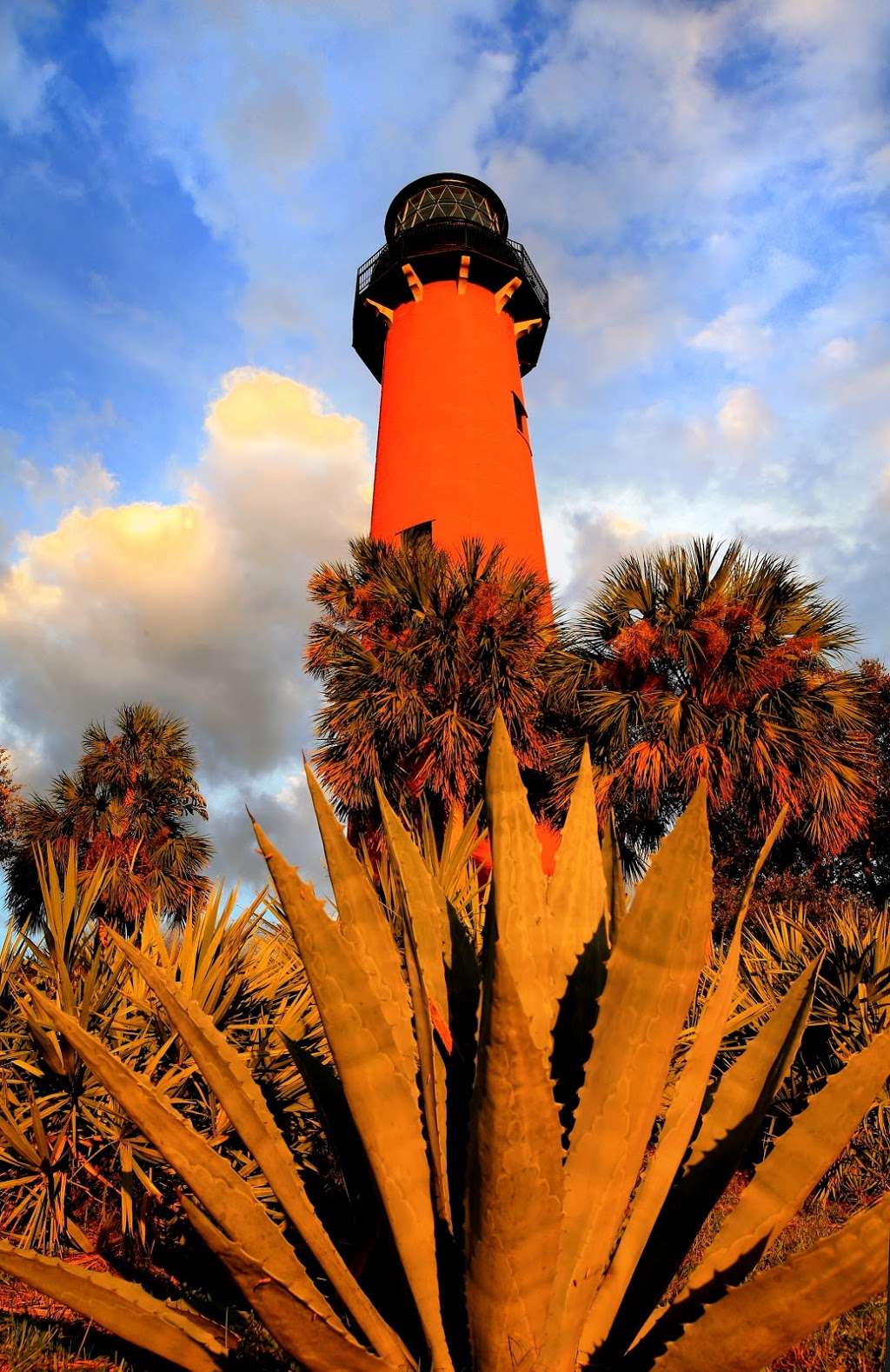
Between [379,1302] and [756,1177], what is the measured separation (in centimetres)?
84

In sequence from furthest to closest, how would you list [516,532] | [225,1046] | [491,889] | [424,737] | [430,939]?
[516,532], [424,737], [430,939], [225,1046], [491,889]

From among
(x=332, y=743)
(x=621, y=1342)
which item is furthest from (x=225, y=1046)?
(x=332, y=743)

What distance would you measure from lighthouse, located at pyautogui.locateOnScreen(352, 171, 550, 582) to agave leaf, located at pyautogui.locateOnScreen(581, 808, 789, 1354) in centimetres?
1235

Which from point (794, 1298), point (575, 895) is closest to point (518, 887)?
point (575, 895)

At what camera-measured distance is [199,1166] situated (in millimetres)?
1466

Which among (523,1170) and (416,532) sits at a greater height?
(416,532)

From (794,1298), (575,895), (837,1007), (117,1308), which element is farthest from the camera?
(837,1007)

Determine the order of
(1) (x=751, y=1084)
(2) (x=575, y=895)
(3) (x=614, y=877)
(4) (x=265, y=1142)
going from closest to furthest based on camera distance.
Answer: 1. (4) (x=265, y=1142)
2. (1) (x=751, y=1084)
3. (2) (x=575, y=895)
4. (3) (x=614, y=877)

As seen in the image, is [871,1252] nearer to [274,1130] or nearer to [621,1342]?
[621,1342]

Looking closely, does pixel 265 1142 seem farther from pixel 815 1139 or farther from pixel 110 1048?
pixel 110 1048

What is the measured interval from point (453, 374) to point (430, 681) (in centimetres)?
815

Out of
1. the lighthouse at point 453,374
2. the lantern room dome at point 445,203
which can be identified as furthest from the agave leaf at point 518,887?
the lantern room dome at point 445,203

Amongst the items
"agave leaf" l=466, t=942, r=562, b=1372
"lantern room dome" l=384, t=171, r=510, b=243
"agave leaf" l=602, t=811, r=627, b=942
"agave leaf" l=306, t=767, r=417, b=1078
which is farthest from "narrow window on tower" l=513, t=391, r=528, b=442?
"agave leaf" l=466, t=942, r=562, b=1372

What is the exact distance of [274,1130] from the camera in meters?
1.59
